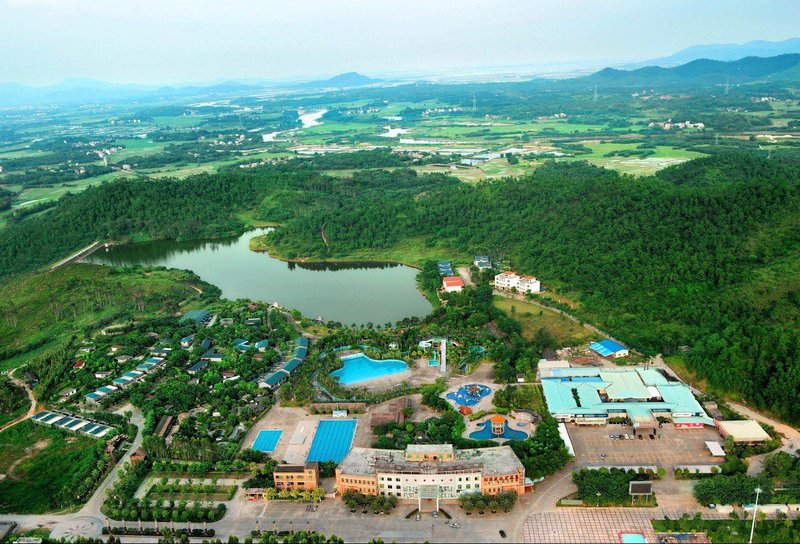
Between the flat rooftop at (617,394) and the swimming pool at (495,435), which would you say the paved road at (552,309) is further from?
the swimming pool at (495,435)

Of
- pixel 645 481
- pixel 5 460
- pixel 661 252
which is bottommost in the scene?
pixel 5 460

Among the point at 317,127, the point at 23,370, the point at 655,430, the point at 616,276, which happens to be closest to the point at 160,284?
the point at 23,370

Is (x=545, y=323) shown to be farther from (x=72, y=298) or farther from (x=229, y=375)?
(x=72, y=298)

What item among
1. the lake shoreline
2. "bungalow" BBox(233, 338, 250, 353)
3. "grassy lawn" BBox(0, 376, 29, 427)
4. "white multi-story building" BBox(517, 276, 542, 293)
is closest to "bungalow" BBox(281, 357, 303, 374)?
"bungalow" BBox(233, 338, 250, 353)

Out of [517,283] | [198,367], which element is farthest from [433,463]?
[517,283]

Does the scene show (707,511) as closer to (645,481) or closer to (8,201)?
(645,481)

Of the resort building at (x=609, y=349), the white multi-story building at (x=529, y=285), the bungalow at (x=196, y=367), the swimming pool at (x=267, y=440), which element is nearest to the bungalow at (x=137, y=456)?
the swimming pool at (x=267, y=440)

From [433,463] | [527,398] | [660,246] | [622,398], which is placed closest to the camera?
[433,463]
